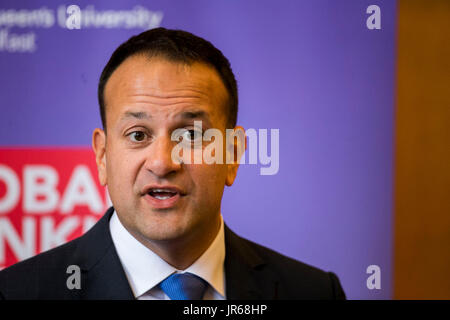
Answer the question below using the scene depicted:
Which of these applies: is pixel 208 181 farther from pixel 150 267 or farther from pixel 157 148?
pixel 150 267

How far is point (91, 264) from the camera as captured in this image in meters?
1.30

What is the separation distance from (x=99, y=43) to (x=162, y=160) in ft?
2.23

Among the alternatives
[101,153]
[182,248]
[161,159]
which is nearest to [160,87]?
[161,159]

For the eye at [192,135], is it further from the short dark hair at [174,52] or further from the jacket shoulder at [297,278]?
the jacket shoulder at [297,278]

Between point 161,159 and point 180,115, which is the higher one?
point 180,115

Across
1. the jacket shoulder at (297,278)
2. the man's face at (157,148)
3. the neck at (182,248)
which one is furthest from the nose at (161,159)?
the jacket shoulder at (297,278)

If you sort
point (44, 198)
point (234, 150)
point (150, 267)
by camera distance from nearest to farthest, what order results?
point (150, 267)
point (234, 150)
point (44, 198)

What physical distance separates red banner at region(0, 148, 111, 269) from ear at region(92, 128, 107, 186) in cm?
28

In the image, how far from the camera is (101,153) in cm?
140

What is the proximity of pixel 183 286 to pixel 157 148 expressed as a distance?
38 cm

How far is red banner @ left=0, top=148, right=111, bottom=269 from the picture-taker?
5.44ft

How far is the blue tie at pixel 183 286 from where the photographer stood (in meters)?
→ 1.30

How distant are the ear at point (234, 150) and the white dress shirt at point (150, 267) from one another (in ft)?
0.67
